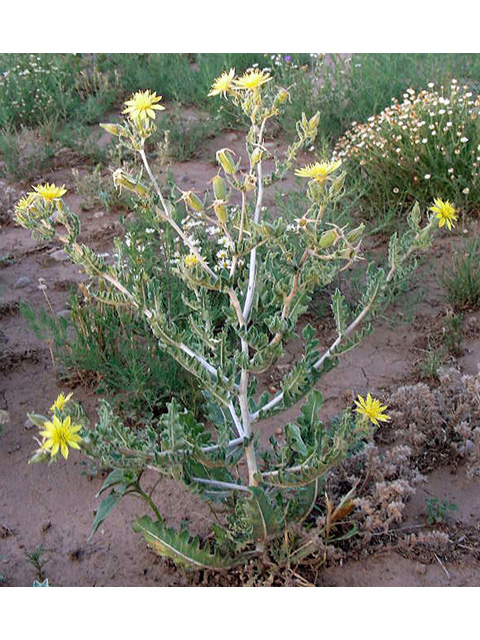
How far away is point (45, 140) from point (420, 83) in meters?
3.23

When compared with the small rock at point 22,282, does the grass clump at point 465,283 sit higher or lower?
higher

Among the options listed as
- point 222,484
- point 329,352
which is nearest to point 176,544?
point 222,484

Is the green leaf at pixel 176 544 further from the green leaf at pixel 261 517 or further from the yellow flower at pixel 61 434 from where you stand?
the yellow flower at pixel 61 434

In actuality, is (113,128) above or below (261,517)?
above

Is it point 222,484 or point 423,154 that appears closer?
point 222,484

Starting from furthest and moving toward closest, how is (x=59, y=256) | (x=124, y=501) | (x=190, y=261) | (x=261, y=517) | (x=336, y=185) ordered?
1. (x=59, y=256)
2. (x=124, y=501)
3. (x=261, y=517)
4. (x=190, y=261)
5. (x=336, y=185)

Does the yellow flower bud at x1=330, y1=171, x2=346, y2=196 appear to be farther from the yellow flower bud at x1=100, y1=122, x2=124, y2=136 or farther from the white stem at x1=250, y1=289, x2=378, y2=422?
the yellow flower bud at x1=100, y1=122, x2=124, y2=136

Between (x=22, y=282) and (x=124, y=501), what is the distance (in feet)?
6.66

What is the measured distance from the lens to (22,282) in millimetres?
4594

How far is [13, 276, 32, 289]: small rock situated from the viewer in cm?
458

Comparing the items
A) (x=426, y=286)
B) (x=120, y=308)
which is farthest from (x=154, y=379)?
(x=426, y=286)

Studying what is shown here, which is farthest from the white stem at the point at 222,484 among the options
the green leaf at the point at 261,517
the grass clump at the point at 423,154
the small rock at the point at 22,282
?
the grass clump at the point at 423,154

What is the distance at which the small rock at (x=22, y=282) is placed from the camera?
15.0 ft

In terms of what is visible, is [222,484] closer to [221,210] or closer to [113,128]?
[221,210]
